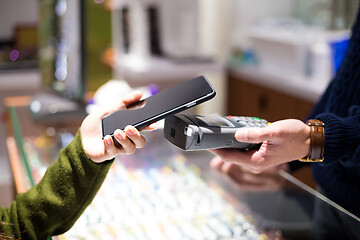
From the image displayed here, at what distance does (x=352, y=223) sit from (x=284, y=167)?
1.15ft

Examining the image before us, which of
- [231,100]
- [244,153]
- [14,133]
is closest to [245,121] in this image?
Answer: [244,153]

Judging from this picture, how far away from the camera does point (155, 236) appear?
1050 mm

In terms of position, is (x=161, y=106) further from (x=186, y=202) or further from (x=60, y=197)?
(x=186, y=202)

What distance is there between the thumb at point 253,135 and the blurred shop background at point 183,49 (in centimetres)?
118

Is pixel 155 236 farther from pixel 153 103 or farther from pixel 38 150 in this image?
pixel 38 150

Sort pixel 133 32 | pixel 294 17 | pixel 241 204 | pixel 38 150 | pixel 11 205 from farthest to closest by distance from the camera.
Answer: pixel 294 17
pixel 133 32
pixel 38 150
pixel 241 204
pixel 11 205

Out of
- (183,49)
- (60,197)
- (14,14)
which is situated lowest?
(183,49)

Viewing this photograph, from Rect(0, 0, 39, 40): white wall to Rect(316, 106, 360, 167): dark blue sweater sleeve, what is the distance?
310 centimetres

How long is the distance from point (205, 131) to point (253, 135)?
8 centimetres

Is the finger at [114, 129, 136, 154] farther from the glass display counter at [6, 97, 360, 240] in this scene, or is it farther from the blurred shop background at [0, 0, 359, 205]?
the blurred shop background at [0, 0, 359, 205]

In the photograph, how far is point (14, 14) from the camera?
11.9ft

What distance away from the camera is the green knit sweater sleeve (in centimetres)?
93

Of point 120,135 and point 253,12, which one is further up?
point 120,135

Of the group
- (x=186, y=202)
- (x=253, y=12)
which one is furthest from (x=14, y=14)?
(x=186, y=202)
